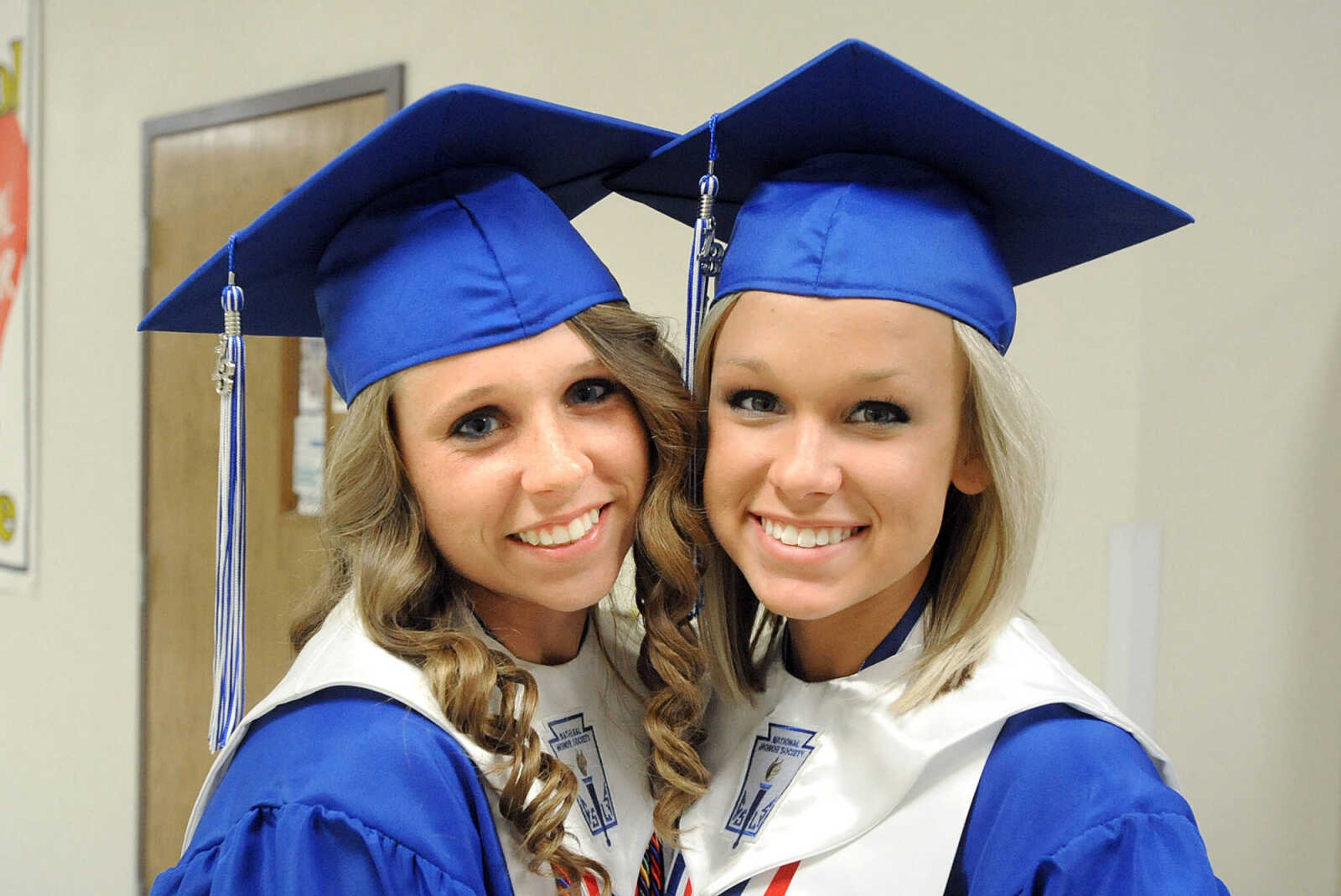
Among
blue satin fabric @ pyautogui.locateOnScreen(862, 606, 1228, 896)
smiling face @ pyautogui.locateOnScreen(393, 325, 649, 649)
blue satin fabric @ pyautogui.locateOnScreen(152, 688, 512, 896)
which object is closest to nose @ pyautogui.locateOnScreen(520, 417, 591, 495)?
smiling face @ pyautogui.locateOnScreen(393, 325, 649, 649)

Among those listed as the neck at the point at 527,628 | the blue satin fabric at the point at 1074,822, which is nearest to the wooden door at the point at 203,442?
the neck at the point at 527,628

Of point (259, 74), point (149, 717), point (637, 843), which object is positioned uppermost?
point (259, 74)

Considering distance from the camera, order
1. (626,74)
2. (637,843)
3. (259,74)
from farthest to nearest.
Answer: (259,74) → (626,74) → (637,843)

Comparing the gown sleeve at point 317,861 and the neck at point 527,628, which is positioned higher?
the neck at point 527,628

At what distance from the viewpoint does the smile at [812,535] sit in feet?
3.58

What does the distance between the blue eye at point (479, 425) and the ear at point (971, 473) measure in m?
0.47

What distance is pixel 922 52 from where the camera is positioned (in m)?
1.96

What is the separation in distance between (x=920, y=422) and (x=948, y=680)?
10.0 inches

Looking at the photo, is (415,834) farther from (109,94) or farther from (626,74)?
(109,94)

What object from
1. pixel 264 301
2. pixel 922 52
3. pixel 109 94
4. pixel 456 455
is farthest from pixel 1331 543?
pixel 109 94

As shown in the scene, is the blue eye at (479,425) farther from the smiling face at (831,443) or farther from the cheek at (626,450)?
the smiling face at (831,443)

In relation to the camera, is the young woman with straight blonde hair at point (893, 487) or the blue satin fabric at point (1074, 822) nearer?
the blue satin fabric at point (1074, 822)

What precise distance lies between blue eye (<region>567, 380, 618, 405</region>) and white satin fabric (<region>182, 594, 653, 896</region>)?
0.28 metres

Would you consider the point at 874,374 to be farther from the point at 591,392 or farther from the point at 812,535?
the point at 591,392
